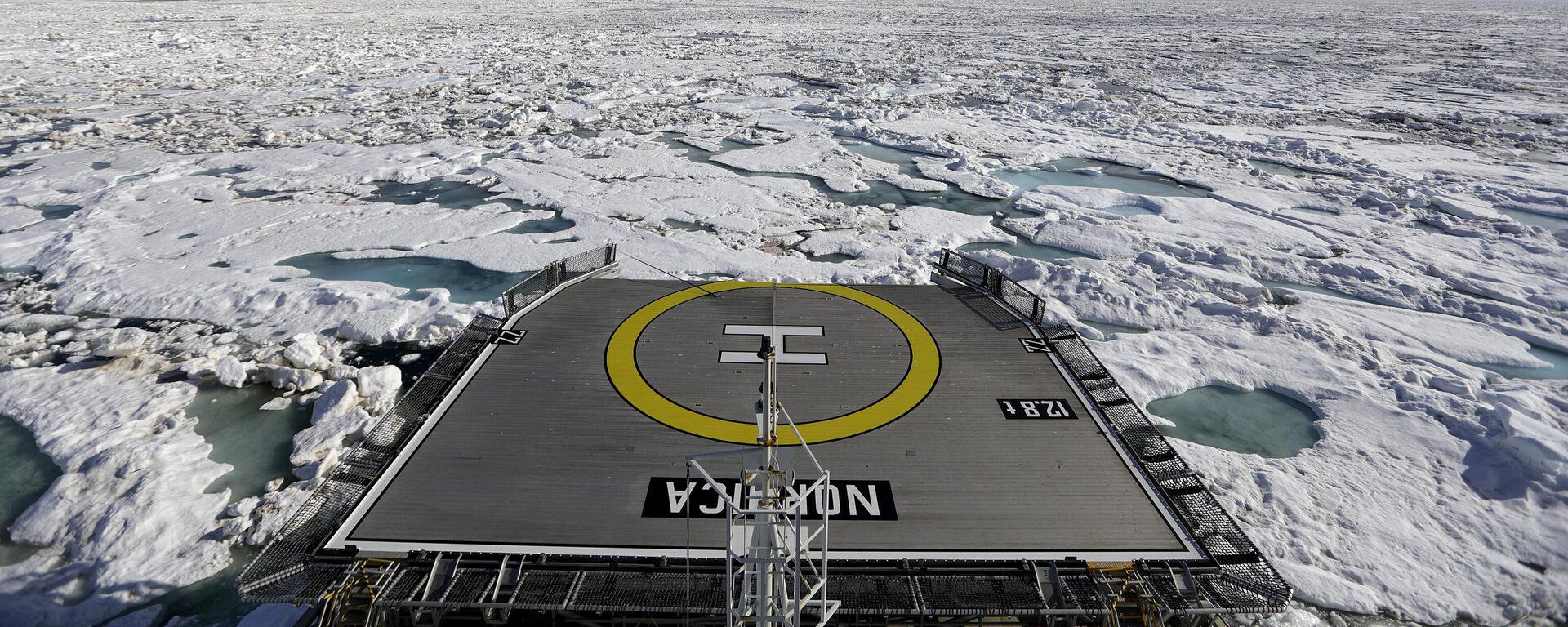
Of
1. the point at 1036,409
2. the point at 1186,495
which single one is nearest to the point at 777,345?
the point at 1036,409

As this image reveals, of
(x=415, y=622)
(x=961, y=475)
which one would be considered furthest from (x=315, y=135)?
(x=961, y=475)

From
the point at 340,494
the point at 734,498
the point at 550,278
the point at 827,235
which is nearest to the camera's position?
the point at 734,498

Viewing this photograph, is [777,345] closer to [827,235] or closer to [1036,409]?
[1036,409]

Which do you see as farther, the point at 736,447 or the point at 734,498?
the point at 736,447

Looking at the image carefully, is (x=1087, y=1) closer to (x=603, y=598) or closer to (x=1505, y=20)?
(x=1505, y=20)

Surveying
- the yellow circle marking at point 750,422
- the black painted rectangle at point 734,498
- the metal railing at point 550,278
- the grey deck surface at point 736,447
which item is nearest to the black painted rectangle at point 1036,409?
the grey deck surface at point 736,447
